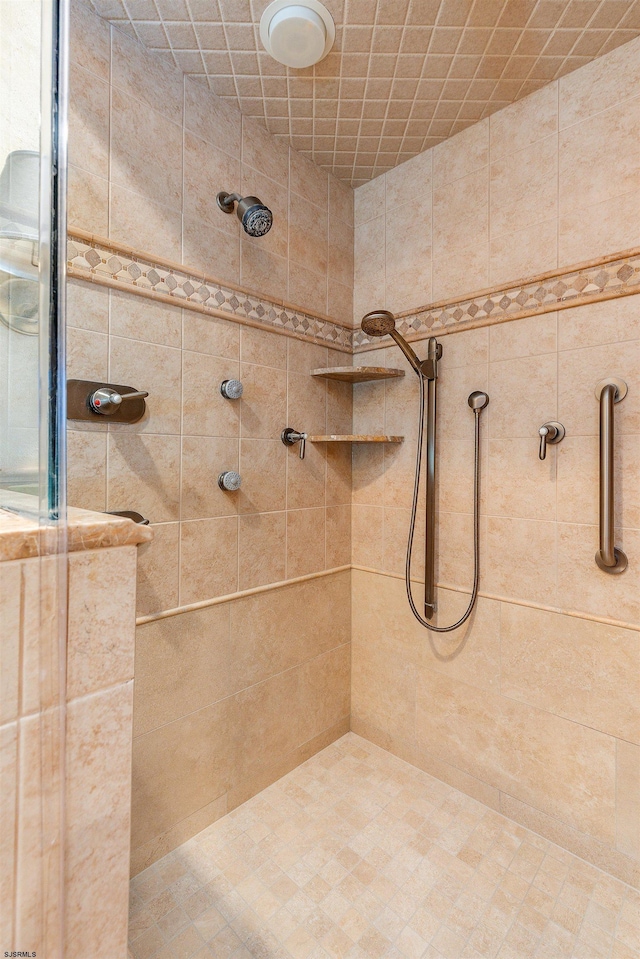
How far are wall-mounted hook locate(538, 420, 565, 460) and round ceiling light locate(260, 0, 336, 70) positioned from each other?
1266 millimetres

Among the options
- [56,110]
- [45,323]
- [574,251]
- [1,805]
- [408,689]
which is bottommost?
[408,689]

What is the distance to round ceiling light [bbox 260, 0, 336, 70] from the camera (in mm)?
1164

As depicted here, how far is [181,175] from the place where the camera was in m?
1.38

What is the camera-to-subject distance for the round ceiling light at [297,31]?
116 cm

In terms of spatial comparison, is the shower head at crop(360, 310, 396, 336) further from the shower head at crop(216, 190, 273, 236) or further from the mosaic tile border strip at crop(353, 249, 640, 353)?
the shower head at crop(216, 190, 273, 236)

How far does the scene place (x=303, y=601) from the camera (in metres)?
1.79

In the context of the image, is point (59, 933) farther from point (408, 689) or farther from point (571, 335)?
point (571, 335)

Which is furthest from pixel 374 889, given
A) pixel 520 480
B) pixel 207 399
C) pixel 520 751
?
pixel 207 399

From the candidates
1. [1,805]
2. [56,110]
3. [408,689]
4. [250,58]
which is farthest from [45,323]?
[408,689]

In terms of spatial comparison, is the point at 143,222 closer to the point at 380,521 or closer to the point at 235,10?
the point at 235,10

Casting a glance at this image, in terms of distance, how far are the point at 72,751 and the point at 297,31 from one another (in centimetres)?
167

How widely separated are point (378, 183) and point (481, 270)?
0.67 meters

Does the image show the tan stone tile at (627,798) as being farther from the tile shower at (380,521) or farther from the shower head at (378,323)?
the shower head at (378,323)

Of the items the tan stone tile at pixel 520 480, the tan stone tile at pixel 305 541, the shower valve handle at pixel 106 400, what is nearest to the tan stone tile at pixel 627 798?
the tan stone tile at pixel 520 480
